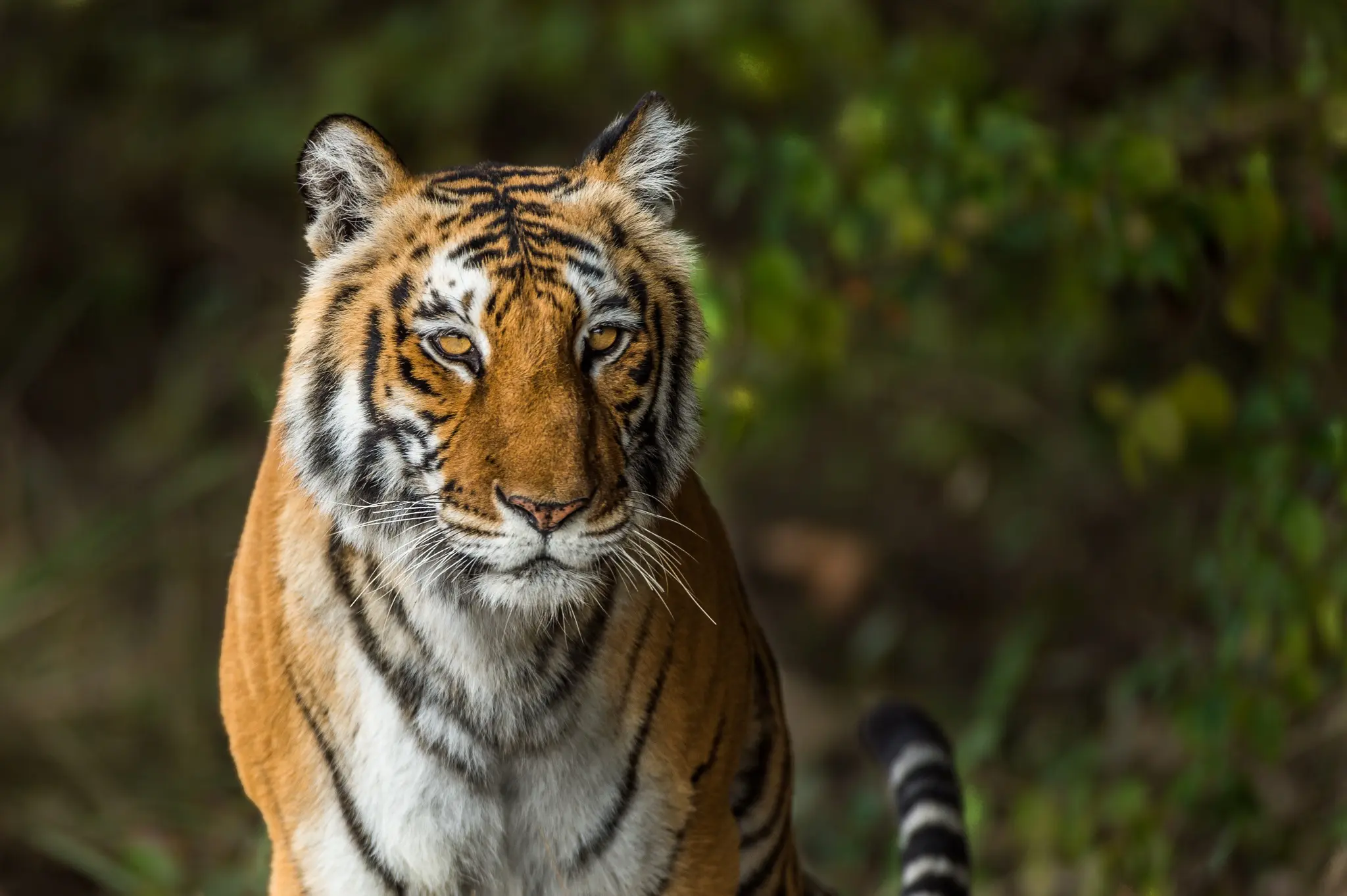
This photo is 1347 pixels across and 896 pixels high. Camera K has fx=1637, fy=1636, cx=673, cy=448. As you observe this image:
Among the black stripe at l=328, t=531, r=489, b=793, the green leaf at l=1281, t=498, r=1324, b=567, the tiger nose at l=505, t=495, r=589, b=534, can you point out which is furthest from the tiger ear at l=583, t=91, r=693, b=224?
the green leaf at l=1281, t=498, r=1324, b=567

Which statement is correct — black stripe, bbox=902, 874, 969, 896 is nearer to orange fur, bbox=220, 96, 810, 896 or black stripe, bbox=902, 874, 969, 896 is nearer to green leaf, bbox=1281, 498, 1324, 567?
orange fur, bbox=220, 96, 810, 896

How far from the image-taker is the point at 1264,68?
14.4 ft

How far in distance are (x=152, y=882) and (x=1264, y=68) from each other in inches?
136

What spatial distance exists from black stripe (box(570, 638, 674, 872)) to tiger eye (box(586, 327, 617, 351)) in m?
0.45

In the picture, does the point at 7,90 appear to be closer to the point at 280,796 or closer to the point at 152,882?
the point at 152,882

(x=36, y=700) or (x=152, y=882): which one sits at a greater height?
(x=36, y=700)

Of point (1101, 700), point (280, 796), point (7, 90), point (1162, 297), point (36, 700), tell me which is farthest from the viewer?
point (7, 90)

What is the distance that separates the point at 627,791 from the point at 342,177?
87 centimetres

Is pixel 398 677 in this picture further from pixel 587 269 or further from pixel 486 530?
pixel 587 269

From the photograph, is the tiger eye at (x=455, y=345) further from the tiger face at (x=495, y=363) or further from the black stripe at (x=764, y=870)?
the black stripe at (x=764, y=870)

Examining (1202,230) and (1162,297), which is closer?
(1202,230)

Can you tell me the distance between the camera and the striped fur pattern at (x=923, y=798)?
104 inches

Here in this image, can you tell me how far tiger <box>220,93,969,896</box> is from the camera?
1.92 metres

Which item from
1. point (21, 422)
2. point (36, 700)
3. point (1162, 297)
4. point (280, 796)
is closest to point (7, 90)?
point (21, 422)
